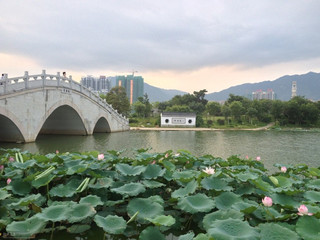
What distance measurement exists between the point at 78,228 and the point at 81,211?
28 centimetres

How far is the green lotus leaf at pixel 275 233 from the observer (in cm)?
188

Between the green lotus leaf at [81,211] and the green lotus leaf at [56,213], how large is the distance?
0.21 feet

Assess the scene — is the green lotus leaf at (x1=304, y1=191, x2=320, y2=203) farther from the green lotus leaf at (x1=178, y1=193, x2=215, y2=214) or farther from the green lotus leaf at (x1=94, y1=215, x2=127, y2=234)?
the green lotus leaf at (x1=94, y1=215, x2=127, y2=234)

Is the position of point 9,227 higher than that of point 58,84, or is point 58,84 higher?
point 58,84

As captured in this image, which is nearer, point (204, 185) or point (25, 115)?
point (204, 185)

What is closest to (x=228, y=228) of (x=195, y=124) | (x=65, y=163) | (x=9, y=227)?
(x=9, y=227)

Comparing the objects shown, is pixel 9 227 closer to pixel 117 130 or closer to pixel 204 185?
pixel 204 185

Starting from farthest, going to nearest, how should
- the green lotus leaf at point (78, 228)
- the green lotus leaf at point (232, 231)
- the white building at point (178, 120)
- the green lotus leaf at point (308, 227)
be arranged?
the white building at point (178, 120)
the green lotus leaf at point (78, 228)
the green lotus leaf at point (308, 227)
the green lotus leaf at point (232, 231)

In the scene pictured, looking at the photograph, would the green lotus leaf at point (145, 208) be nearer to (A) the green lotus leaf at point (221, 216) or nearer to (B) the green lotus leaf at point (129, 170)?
(A) the green lotus leaf at point (221, 216)

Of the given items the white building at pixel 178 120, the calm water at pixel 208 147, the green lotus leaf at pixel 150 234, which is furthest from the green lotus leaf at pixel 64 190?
the white building at pixel 178 120

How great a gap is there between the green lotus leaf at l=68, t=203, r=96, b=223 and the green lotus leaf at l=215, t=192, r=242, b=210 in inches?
49.0

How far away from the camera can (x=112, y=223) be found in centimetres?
225

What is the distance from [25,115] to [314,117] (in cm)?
4741

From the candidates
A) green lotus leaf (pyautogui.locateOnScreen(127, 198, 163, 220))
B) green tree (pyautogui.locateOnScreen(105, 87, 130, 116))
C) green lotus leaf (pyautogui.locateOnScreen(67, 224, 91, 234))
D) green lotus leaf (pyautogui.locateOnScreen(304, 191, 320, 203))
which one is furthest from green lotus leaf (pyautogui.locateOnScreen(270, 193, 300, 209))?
green tree (pyautogui.locateOnScreen(105, 87, 130, 116))
